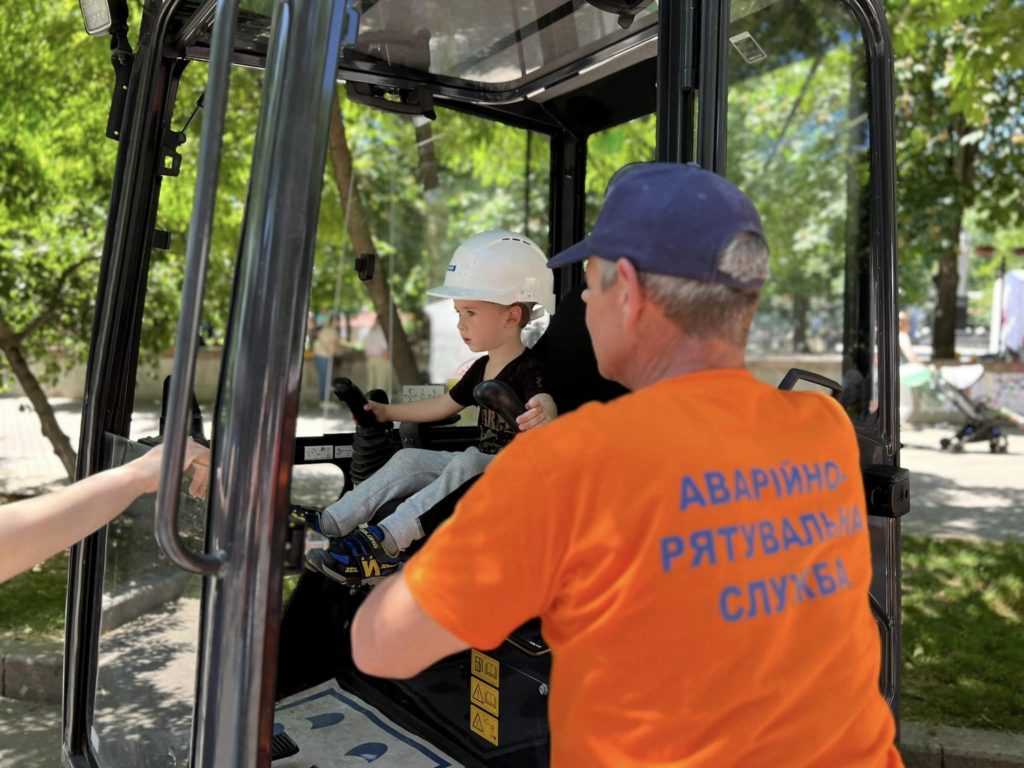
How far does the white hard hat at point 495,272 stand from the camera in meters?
3.21

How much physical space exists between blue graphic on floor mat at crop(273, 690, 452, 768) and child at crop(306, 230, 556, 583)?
1.95ft

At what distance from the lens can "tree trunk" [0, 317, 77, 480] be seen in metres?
7.25

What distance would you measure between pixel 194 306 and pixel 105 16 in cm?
167

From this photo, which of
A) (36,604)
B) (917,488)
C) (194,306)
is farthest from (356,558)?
(917,488)

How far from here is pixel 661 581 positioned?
1.24 meters

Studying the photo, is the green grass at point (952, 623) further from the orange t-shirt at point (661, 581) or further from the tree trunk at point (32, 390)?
the orange t-shirt at point (661, 581)

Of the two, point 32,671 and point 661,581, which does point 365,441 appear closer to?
point 661,581

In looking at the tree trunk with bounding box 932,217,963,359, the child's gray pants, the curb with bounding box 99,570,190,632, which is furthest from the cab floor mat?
the tree trunk with bounding box 932,217,963,359

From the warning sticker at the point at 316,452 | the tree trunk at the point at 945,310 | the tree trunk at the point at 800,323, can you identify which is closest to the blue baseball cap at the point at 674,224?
the warning sticker at the point at 316,452

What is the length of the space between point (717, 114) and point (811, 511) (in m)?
0.86

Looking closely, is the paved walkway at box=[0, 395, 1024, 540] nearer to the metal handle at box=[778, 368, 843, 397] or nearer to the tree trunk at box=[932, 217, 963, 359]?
the tree trunk at box=[932, 217, 963, 359]

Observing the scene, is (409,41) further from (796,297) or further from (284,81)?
(796,297)

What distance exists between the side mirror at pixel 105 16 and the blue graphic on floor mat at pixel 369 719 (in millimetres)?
2008

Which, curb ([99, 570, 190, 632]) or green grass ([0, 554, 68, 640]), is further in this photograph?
green grass ([0, 554, 68, 640])
